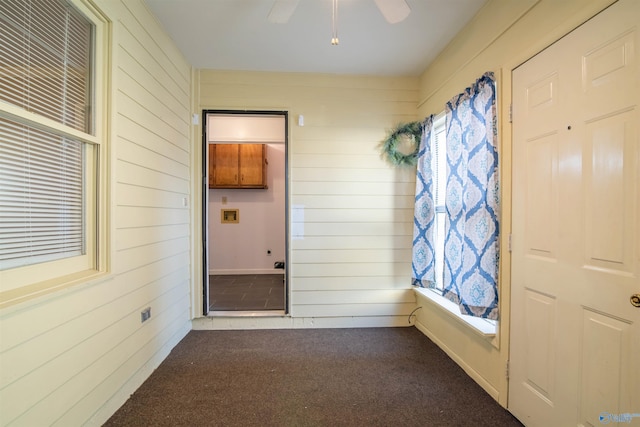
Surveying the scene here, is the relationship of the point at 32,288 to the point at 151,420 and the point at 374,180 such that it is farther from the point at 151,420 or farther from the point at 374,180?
the point at 374,180

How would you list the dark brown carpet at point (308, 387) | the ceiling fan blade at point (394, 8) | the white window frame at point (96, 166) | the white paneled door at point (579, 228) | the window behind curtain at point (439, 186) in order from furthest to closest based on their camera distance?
the window behind curtain at point (439, 186) → the dark brown carpet at point (308, 387) → the ceiling fan blade at point (394, 8) → the white window frame at point (96, 166) → the white paneled door at point (579, 228)

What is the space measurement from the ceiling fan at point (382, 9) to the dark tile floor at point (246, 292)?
2799mm

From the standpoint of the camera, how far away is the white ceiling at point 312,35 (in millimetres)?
1983

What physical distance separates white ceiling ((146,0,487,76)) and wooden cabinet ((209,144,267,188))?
2293 mm

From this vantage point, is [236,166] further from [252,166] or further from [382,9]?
[382,9]

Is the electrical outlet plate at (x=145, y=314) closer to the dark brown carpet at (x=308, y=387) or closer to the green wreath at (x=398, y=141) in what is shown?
the dark brown carpet at (x=308, y=387)

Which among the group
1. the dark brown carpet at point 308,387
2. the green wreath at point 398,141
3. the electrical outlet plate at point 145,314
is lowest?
the dark brown carpet at point 308,387

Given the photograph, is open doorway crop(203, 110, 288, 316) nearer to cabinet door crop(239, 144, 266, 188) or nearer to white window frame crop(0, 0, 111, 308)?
cabinet door crop(239, 144, 266, 188)

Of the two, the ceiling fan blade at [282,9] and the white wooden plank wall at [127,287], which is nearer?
the white wooden plank wall at [127,287]

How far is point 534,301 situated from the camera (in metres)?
1.54

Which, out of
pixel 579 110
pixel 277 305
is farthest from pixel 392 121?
pixel 277 305

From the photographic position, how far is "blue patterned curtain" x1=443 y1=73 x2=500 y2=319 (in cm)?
181

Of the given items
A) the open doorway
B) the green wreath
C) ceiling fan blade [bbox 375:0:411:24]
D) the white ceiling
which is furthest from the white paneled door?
the open doorway

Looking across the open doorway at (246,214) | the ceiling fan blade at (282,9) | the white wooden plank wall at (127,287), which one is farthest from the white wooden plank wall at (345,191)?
the open doorway at (246,214)
